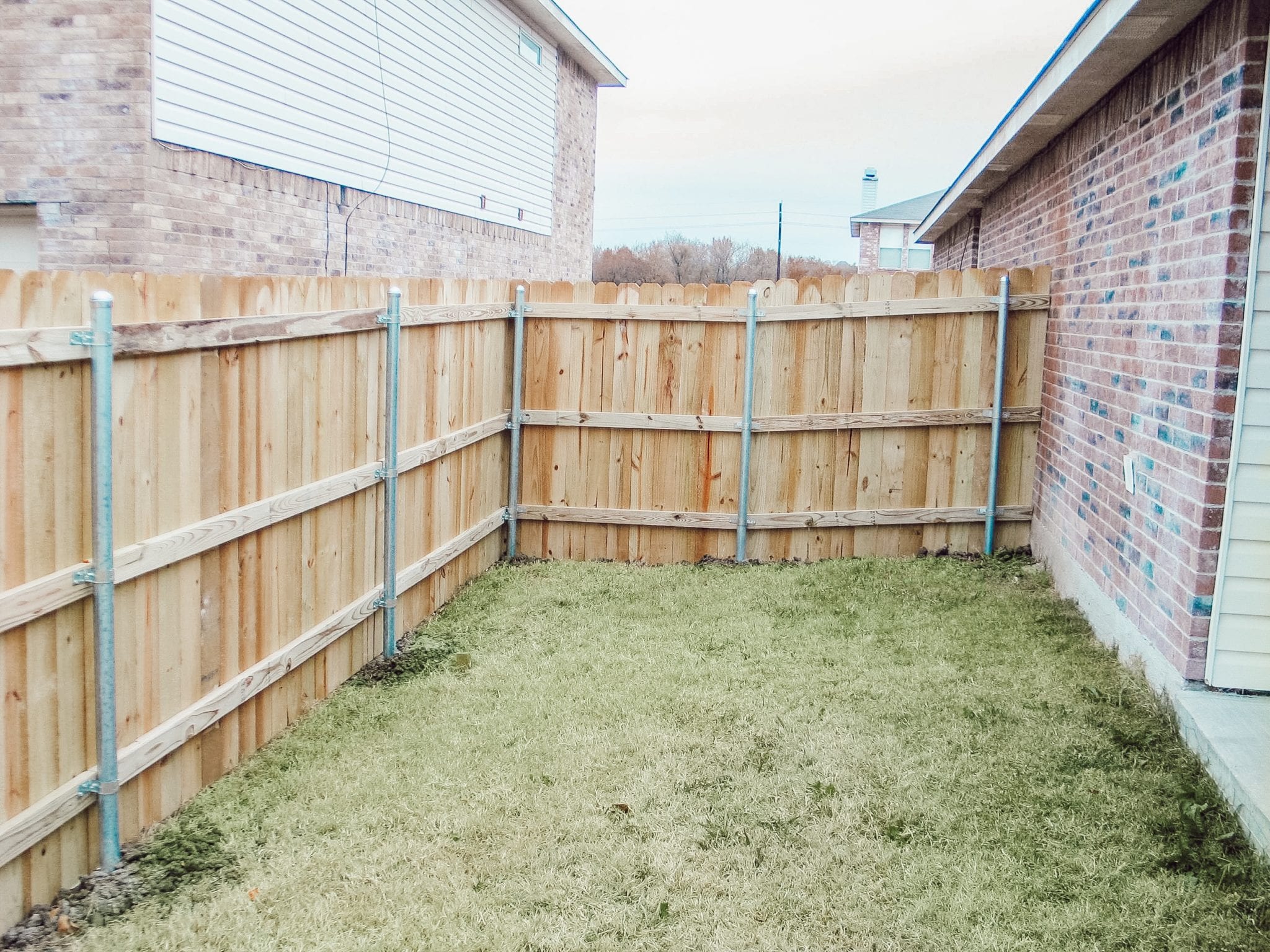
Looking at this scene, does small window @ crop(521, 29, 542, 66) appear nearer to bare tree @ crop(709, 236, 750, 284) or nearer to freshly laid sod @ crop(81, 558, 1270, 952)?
freshly laid sod @ crop(81, 558, 1270, 952)

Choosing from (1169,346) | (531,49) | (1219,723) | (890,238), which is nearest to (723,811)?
(1219,723)

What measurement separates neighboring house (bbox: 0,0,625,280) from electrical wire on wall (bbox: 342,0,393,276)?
0.08 feet

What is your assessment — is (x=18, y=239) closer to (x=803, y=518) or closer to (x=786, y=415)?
(x=786, y=415)

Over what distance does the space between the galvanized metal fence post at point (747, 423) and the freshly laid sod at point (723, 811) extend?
6.09ft

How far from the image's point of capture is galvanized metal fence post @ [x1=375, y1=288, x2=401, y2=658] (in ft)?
17.6

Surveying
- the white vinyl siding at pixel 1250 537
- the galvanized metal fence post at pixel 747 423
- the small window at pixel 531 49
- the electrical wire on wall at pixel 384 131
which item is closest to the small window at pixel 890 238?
the small window at pixel 531 49

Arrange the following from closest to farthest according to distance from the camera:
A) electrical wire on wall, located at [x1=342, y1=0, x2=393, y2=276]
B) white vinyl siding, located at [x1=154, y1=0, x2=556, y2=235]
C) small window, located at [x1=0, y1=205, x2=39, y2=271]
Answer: small window, located at [x1=0, y1=205, x2=39, y2=271] → white vinyl siding, located at [x1=154, y1=0, x2=556, y2=235] → electrical wire on wall, located at [x1=342, y1=0, x2=393, y2=276]

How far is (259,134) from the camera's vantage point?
30.7ft

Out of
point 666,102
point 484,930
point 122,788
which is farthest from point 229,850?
point 666,102

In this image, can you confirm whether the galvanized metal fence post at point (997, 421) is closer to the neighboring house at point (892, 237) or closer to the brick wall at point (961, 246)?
the brick wall at point (961, 246)

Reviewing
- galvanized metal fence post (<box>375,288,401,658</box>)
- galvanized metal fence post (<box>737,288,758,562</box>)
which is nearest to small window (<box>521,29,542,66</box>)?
galvanized metal fence post (<box>737,288,758,562</box>)

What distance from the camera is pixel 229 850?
350cm

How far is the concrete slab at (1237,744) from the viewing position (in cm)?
349

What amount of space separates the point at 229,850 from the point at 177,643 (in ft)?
2.34
